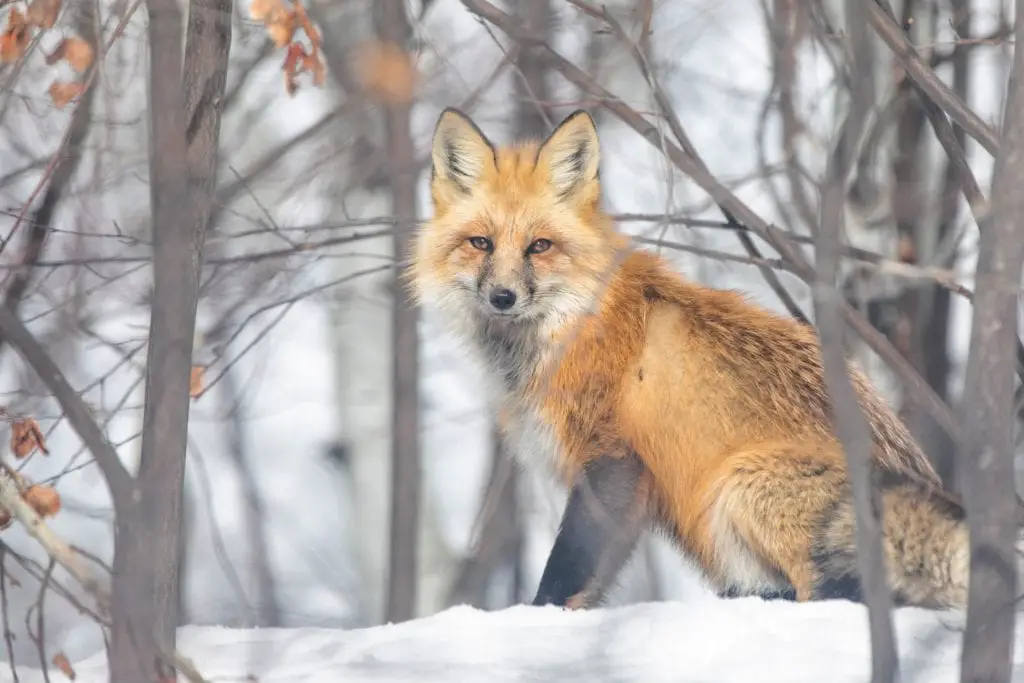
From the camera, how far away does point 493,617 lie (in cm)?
412

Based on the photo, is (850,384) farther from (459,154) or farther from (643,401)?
(459,154)

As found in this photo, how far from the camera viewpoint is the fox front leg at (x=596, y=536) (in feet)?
16.7

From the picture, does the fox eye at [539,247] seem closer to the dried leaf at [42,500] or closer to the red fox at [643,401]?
the red fox at [643,401]

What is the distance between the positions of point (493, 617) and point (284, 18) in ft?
6.87

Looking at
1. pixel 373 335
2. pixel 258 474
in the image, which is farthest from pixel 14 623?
pixel 373 335

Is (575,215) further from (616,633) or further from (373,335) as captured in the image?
(373,335)

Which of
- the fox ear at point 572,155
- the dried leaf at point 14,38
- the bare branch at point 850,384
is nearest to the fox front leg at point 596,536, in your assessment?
the fox ear at point 572,155

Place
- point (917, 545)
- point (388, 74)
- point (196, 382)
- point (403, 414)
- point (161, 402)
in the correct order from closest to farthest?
point (161, 402) → point (917, 545) → point (196, 382) → point (388, 74) → point (403, 414)

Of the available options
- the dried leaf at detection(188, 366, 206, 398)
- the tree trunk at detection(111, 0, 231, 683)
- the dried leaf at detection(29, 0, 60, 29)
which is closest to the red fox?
the dried leaf at detection(188, 366, 206, 398)

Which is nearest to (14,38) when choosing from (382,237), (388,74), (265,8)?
(265,8)

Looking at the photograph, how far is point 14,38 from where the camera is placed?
3789 mm

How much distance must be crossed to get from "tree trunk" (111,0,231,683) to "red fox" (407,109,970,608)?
163 centimetres

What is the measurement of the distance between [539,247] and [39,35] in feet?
8.20

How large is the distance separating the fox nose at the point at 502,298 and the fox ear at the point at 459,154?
0.67m
